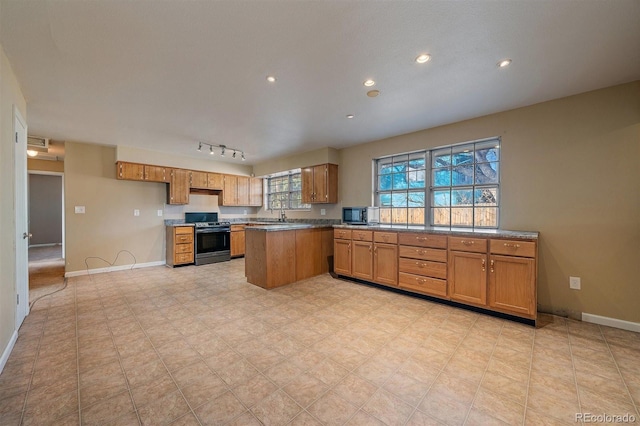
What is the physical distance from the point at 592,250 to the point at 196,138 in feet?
19.2

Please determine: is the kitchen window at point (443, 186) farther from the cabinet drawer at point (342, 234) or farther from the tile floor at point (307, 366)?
the tile floor at point (307, 366)

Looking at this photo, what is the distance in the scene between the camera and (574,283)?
2.83m

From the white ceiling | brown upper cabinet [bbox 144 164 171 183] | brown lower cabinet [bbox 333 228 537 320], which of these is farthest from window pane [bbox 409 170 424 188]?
brown upper cabinet [bbox 144 164 171 183]

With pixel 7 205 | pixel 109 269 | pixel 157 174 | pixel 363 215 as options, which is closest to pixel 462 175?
pixel 363 215

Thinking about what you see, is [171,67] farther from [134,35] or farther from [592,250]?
[592,250]

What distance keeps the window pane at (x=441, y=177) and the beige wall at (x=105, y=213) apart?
228 inches

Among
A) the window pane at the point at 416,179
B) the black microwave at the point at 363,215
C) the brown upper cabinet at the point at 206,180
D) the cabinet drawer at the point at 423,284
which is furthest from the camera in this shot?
the brown upper cabinet at the point at 206,180

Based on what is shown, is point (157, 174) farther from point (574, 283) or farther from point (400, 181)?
point (574, 283)

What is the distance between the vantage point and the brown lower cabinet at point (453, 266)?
269cm

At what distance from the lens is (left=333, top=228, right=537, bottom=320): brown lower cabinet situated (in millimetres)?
2689

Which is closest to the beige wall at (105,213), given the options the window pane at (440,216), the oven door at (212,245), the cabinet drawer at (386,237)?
the oven door at (212,245)

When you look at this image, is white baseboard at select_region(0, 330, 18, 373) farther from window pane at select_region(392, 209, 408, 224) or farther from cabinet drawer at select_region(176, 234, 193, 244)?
window pane at select_region(392, 209, 408, 224)

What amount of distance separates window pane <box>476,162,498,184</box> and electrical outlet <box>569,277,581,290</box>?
4.61 feet

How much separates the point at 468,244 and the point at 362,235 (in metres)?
1.57
